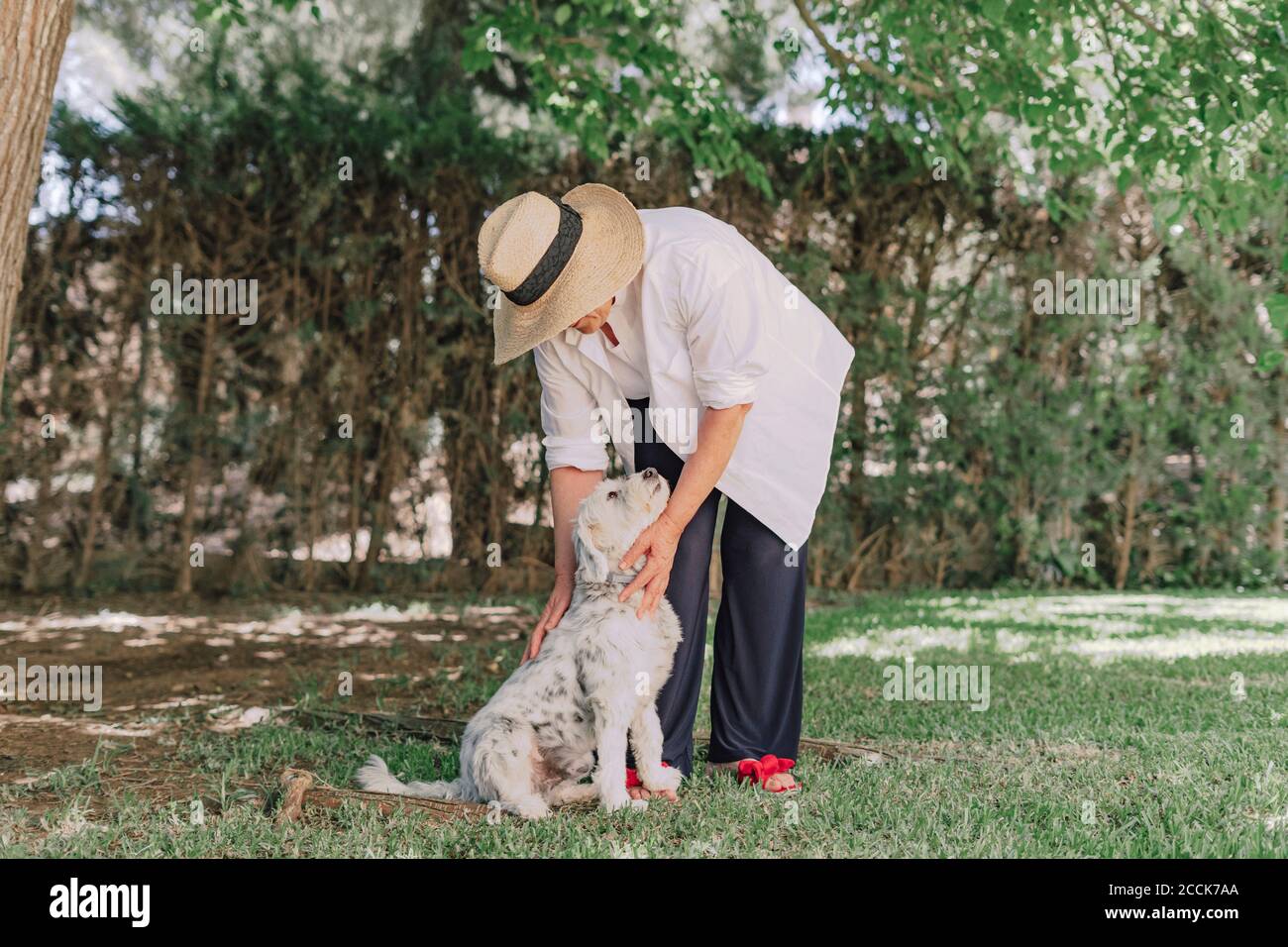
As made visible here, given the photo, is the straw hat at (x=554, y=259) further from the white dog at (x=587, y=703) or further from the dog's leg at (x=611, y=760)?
the dog's leg at (x=611, y=760)

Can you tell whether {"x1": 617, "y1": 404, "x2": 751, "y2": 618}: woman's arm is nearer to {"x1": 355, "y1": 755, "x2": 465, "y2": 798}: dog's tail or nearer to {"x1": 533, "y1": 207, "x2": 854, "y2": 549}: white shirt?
{"x1": 533, "y1": 207, "x2": 854, "y2": 549}: white shirt

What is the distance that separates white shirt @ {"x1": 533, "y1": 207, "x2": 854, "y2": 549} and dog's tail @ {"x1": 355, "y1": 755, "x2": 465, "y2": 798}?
46.0 inches

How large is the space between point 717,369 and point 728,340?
10cm

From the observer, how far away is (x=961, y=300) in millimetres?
8953

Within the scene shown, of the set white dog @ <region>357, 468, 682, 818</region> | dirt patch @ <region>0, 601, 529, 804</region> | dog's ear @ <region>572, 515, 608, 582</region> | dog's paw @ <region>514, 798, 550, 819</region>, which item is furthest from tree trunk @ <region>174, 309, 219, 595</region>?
dog's paw @ <region>514, 798, 550, 819</region>

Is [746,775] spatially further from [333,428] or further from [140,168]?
[140,168]

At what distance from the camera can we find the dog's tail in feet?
10.9

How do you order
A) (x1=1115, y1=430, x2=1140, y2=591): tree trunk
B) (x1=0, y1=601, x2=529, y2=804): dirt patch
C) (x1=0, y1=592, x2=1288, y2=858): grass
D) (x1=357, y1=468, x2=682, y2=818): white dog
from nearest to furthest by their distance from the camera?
1. (x1=0, y1=592, x2=1288, y2=858): grass
2. (x1=357, y1=468, x2=682, y2=818): white dog
3. (x1=0, y1=601, x2=529, y2=804): dirt patch
4. (x1=1115, y1=430, x2=1140, y2=591): tree trunk

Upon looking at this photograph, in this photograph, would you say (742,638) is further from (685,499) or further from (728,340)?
(728,340)

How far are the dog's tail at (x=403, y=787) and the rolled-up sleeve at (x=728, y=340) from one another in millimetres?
1475

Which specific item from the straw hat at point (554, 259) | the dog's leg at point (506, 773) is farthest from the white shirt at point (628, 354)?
the dog's leg at point (506, 773)

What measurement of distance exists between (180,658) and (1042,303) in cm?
722
